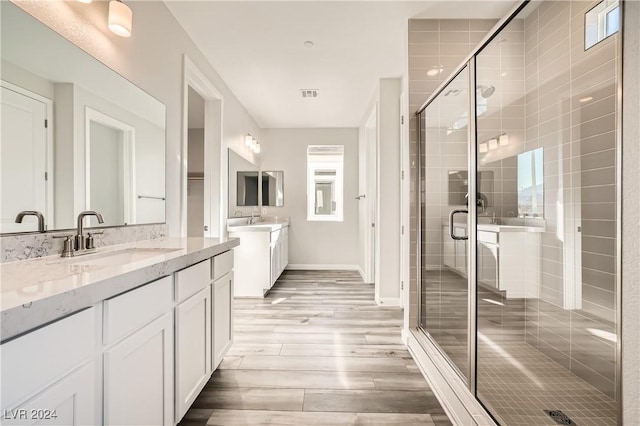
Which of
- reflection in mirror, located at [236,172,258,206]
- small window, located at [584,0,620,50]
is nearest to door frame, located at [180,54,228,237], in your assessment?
reflection in mirror, located at [236,172,258,206]

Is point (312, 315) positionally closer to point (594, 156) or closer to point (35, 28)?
point (594, 156)

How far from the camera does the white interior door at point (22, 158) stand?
1099 millimetres

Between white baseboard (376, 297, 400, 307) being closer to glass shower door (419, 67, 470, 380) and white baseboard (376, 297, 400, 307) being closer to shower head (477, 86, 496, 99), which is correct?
glass shower door (419, 67, 470, 380)

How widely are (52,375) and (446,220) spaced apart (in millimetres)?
2228

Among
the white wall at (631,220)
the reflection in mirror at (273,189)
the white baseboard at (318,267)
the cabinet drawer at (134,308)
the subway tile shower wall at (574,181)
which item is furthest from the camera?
the white baseboard at (318,267)

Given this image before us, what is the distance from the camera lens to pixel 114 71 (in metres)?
1.68

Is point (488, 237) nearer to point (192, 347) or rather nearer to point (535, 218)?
point (535, 218)

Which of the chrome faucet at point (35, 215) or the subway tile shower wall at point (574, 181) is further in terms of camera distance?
the subway tile shower wall at point (574, 181)

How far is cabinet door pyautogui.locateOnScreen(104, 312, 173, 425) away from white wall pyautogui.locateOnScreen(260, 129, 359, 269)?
4.26m

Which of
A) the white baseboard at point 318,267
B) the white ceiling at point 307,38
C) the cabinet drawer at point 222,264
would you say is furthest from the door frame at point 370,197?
the cabinet drawer at point 222,264

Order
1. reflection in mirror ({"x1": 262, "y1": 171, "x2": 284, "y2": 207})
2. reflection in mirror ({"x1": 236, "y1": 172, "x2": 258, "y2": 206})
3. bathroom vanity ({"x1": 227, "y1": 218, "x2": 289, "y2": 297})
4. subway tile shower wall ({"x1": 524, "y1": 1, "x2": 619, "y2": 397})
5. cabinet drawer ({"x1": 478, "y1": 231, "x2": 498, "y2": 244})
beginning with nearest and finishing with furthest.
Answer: subway tile shower wall ({"x1": 524, "y1": 1, "x2": 619, "y2": 397}) → cabinet drawer ({"x1": 478, "y1": 231, "x2": 498, "y2": 244}) → bathroom vanity ({"x1": 227, "y1": 218, "x2": 289, "y2": 297}) → reflection in mirror ({"x1": 236, "y1": 172, "x2": 258, "y2": 206}) → reflection in mirror ({"x1": 262, "y1": 171, "x2": 284, "y2": 207})

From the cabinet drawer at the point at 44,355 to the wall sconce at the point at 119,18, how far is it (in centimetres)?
157

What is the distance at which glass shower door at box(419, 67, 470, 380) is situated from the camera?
184 cm

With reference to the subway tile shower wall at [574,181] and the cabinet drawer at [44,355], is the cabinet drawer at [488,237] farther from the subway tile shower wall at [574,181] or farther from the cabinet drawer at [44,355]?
the cabinet drawer at [44,355]
